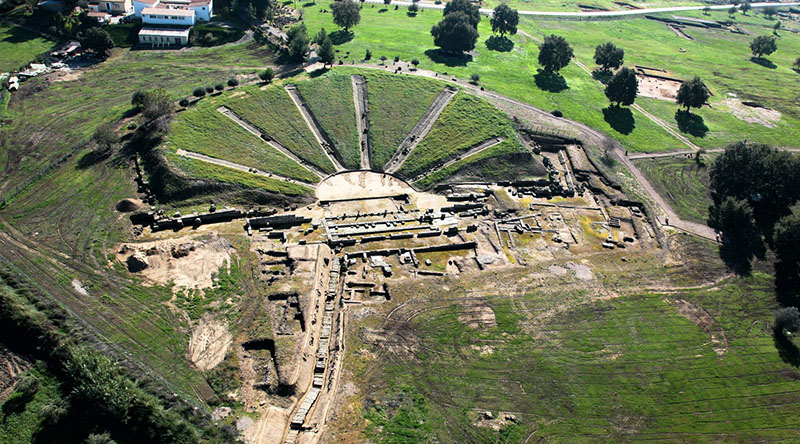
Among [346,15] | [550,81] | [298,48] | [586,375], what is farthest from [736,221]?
[346,15]

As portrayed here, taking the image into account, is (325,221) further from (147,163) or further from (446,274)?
(147,163)

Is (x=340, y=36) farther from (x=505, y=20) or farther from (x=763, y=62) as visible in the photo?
(x=763, y=62)

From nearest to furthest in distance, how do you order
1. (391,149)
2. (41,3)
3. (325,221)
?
1. (325,221)
2. (391,149)
3. (41,3)

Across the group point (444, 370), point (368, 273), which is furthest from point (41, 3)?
point (444, 370)

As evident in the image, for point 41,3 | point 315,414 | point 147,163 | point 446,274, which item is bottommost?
point 315,414

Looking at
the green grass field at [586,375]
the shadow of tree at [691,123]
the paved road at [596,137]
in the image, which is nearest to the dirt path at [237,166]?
the green grass field at [586,375]

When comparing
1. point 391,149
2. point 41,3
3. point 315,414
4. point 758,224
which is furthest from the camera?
point 41,3

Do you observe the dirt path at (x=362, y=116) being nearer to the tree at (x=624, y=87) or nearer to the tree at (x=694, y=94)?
the tree at (x=624, y=87)
